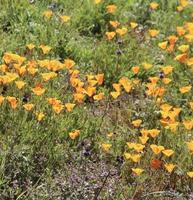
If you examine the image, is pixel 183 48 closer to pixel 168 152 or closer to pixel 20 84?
pixel 168 152

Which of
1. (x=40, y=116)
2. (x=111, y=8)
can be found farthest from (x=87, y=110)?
(x=111, y=8)

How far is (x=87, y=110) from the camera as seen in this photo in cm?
485

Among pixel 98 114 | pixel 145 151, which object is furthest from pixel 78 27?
pixel 145 151

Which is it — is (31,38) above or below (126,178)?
above

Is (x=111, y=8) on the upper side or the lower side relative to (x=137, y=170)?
upper

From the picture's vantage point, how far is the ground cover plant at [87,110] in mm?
4023

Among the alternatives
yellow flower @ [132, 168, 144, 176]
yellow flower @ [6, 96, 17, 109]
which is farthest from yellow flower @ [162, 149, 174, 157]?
yellow flower @ [6, 96, 17, 109]

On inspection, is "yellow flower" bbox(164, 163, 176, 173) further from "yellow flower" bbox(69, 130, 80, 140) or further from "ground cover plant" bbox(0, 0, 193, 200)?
"yellow flower" bbox(69, 130, 80, 140)

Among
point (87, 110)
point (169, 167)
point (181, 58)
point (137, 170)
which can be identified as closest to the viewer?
point (137, 170)

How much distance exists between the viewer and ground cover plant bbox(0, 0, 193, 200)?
13.2 ft

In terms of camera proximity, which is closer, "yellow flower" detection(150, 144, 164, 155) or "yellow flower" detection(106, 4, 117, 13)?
"yellow flower" detection(150, 144, 164, 155)

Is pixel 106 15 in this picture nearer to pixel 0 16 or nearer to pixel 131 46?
pixel 131 46

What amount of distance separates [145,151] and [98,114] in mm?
621

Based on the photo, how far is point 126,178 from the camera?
13.8 ft
